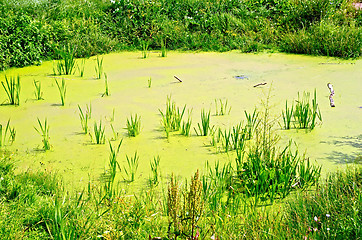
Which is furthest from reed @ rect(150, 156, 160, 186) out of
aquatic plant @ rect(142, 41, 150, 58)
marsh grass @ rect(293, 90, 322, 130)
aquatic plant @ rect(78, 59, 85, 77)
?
aquatic plant @ rect(142, 41, 150, 58)

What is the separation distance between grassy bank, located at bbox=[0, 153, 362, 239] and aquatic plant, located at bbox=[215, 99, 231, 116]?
5.74ft

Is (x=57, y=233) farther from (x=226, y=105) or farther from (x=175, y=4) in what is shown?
(x=175, y=4)

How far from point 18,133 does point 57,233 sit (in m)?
2.22

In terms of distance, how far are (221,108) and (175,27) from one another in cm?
369

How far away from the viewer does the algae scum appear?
4402mm

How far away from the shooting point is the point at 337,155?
435 cm

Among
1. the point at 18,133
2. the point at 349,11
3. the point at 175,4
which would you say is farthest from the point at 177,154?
the point at 349,11

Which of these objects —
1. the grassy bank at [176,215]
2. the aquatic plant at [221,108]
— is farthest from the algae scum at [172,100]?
the grassy bank at [176,215]

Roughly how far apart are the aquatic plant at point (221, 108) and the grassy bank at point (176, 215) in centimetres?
175

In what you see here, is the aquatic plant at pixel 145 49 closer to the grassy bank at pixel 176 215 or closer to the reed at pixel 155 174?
the reed at pixel 155 174

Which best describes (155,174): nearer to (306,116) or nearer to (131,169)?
(131,169)

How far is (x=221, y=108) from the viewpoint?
210 inches

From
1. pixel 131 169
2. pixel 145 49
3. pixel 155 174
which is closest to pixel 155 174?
pixel 155 174

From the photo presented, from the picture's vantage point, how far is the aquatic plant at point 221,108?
17.7ft
